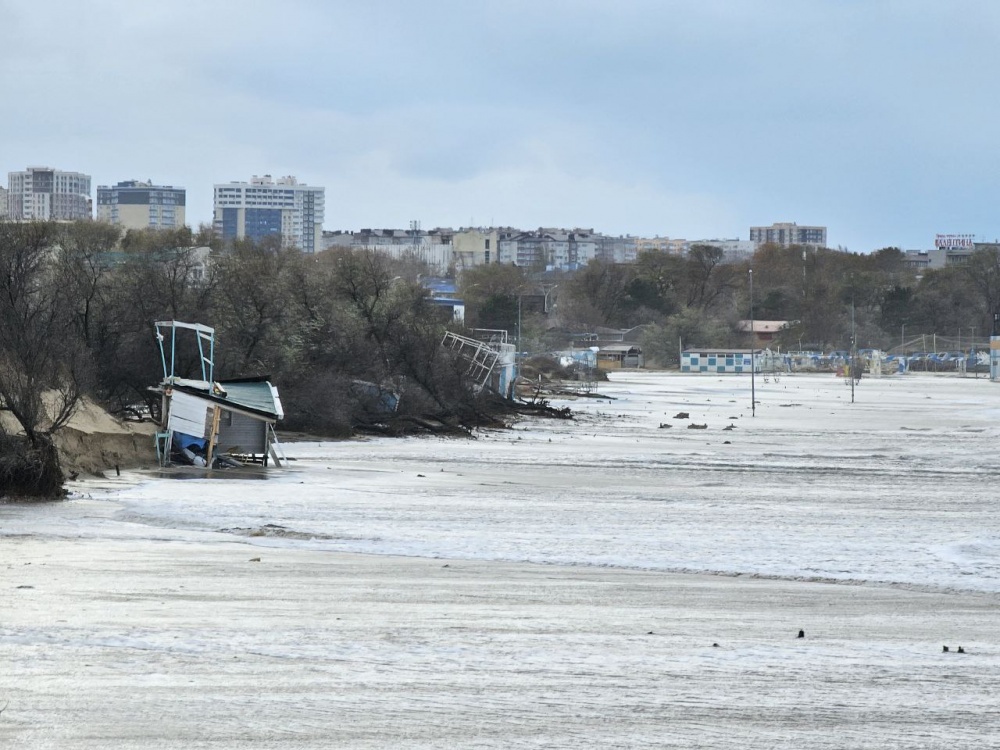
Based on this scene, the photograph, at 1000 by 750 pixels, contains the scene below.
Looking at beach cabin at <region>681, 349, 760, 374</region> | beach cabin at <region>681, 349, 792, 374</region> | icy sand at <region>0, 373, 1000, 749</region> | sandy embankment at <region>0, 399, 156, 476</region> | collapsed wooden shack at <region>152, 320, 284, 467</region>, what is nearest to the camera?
icy sand at <region>0, 373, 1000, 749</region>

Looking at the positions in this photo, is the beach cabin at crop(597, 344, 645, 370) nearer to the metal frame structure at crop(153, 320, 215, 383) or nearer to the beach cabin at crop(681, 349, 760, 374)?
the beach cabin at crop(681, 349, 760, 374)

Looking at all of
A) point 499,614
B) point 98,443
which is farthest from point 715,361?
point 499,614

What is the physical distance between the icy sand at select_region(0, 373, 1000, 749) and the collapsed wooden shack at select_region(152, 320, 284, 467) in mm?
2249

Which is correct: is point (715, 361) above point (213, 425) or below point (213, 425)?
above

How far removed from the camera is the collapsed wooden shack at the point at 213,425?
2752 centimetres

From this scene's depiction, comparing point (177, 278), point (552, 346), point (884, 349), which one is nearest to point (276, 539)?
point (177, 278)

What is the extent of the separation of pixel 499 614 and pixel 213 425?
1644 cm

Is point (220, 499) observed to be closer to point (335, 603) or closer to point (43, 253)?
point (335, 603)

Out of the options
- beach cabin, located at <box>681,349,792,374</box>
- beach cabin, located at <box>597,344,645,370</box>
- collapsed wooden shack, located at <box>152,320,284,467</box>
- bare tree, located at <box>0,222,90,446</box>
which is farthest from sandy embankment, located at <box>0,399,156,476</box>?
beach cabin, located at <box>597,344,645,370</box>

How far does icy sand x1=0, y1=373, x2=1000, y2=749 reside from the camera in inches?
341

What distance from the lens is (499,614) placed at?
12180 millimetres

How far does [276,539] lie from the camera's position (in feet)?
56.7

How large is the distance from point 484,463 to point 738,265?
146 meters

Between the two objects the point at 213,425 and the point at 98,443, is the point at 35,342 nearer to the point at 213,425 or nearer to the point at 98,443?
the point at 98,443
